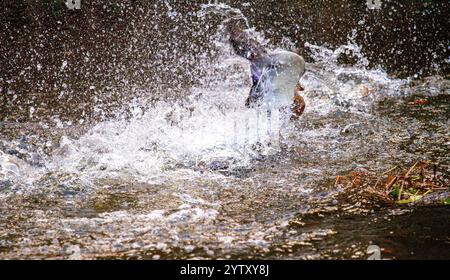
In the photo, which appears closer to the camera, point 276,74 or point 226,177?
point 226,177

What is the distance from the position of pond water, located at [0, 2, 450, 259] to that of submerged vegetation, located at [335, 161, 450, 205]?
89 mm

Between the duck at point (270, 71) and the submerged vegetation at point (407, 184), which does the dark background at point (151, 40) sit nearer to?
the duck at point (270, 71)

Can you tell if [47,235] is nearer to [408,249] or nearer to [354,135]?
[408,249]

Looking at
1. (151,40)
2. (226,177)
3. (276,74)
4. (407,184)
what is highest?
(151,40)

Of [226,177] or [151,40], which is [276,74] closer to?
[226,177]

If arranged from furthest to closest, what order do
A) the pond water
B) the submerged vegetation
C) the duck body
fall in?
the duck body < the submerged vegetation < the pond water

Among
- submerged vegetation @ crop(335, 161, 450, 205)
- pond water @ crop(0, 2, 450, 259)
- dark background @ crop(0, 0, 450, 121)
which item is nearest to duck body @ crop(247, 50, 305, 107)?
pond water @ crop(0, 2, 450, 259)

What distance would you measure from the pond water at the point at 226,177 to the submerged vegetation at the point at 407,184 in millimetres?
89

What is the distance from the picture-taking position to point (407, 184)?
3.02 m

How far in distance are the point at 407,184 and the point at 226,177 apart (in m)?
Result: 1.06

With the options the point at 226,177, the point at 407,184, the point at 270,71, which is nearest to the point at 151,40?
the point at 270,71

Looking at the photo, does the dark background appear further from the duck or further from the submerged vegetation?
the submerged vegetation

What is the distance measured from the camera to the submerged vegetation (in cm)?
288
